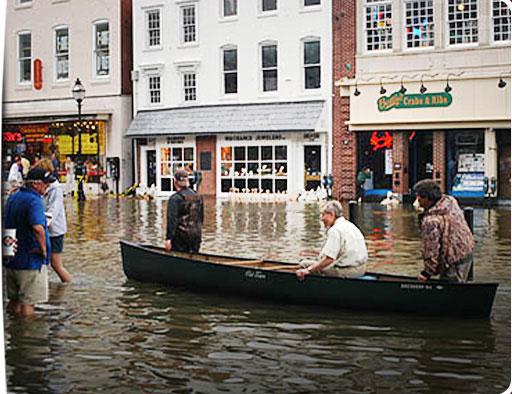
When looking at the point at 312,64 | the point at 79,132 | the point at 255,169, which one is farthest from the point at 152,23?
the point at 312,64

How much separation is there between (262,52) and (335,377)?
43.5 ft

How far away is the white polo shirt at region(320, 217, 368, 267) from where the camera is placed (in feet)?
29.1

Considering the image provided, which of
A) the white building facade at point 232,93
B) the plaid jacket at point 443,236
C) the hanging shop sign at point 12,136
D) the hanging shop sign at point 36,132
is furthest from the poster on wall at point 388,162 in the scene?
the hanging shop sign at point 12,136

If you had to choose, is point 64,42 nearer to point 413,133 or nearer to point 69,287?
point 69,287

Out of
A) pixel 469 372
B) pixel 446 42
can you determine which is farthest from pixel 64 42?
pixel 446 42

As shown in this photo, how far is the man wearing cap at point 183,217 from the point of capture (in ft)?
35.0

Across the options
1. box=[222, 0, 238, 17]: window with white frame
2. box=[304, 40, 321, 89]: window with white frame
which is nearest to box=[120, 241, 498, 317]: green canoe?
box=[222, 0, 238, 17]: window with white frame

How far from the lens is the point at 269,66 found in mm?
18734

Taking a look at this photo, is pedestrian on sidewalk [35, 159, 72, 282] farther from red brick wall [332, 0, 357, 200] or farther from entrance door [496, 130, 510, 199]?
entrance door [496, 130, 510, 199]

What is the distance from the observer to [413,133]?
11.8m

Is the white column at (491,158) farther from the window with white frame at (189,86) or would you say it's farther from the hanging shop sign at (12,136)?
the window with white frame at (189,86)

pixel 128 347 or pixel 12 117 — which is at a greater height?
pixel 12 117

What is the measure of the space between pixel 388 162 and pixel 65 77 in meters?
4.93

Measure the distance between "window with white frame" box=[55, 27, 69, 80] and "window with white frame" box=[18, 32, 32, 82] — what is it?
1.61 ft
